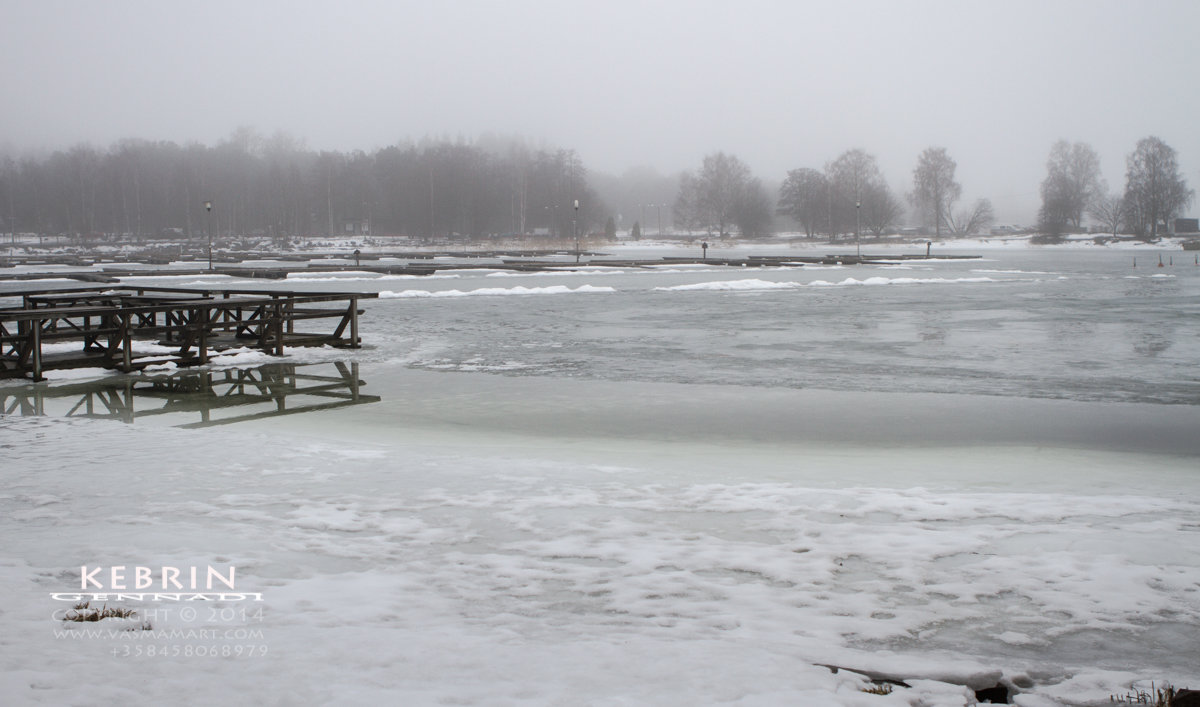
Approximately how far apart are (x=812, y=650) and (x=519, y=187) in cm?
13213

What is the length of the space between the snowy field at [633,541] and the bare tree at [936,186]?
131851 mm

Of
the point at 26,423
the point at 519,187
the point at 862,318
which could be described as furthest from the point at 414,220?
the point at 26,423

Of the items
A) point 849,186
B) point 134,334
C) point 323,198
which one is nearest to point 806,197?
point 849,186

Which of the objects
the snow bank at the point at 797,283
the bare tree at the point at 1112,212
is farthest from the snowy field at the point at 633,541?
the bare tree at the point at 1112,212

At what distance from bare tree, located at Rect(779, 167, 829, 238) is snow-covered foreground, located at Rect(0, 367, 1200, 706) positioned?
422 feet

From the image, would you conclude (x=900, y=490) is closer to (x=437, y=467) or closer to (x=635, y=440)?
→ (x=635, y=440)

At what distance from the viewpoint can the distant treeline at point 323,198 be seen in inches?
4958

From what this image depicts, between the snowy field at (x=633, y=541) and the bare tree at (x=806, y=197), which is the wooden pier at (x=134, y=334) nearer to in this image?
the snowy field at (x=633, y=541)

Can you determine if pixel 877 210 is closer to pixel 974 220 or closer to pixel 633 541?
pixel 974 220

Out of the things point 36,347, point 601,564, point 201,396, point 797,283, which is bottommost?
point 601,564

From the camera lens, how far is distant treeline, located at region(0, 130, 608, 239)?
125938 millimetres

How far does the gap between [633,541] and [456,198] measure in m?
120

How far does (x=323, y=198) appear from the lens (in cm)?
13362

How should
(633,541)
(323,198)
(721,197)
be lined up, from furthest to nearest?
(721,197) → (323,198) → (633,541)
